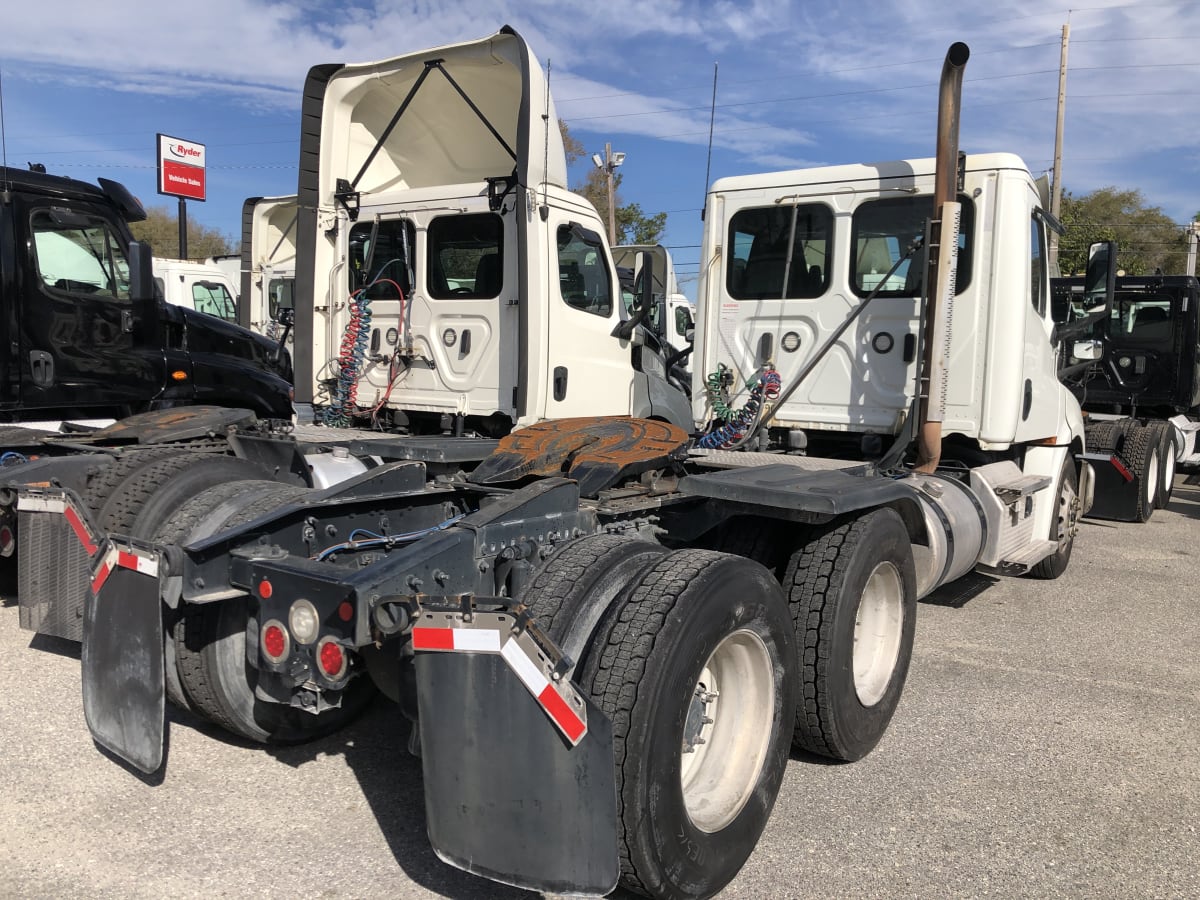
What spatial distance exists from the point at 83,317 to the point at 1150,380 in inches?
441

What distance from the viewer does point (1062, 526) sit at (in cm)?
714

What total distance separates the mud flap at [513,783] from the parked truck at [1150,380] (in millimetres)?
A: 9163

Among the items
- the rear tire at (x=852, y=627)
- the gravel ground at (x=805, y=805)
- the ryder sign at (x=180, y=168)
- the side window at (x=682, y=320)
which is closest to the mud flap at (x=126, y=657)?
the gravel ground at (x=805, y=805)

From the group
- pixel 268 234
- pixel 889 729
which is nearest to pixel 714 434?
pixel 889 729

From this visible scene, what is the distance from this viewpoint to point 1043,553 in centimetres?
621

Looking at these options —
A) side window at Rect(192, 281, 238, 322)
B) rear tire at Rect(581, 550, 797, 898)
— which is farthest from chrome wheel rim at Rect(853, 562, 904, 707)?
side window at Rect(192, 281, 238, 322)

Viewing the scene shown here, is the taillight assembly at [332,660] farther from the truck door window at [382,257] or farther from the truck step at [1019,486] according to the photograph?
the truck door window at [382,257]

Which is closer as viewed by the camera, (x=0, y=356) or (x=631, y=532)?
(x=631, y=532)

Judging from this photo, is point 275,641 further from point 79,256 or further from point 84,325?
point 79,256

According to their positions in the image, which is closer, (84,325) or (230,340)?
(84,325)

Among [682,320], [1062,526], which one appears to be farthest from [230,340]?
[1062,526]

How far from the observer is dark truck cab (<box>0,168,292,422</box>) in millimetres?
6488

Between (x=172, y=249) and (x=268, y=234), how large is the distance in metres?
46.0

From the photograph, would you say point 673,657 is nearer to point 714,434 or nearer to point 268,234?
point 714,434
